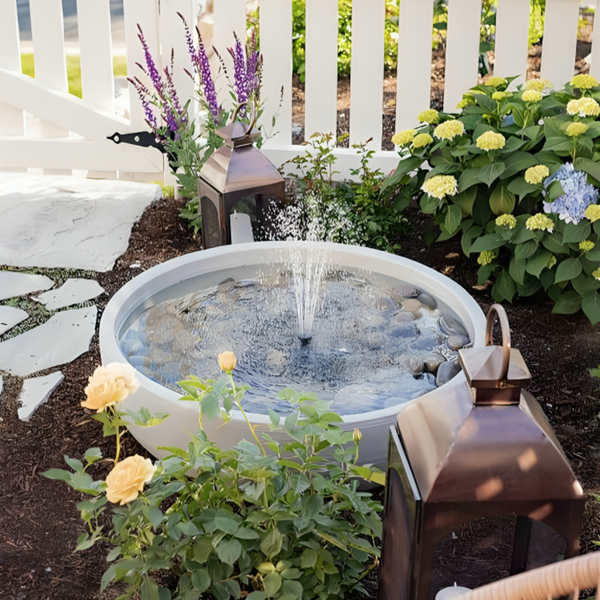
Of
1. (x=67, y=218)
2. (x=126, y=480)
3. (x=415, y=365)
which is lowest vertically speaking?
(x=415, y=365)

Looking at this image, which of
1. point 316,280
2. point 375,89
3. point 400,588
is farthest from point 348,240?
point 400,588

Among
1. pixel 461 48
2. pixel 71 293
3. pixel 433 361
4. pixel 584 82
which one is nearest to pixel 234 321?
pixel 433 361

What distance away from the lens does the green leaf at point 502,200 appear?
277 centimetres

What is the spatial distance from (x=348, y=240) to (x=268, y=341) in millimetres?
1119

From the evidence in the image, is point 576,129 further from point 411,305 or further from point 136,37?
point 136,37

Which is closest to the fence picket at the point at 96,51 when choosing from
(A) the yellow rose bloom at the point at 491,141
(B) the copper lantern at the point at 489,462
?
(A) the yellow rose bloom at the point at 491,141

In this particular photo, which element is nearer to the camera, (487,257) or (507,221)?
(507,221)

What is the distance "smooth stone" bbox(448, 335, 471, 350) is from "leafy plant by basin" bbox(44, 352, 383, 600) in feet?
2.95

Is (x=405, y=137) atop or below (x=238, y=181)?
atop

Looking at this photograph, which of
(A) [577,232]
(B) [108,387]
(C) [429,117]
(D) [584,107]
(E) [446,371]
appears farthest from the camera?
(C) [429,117]

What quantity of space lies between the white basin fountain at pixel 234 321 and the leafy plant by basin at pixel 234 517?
0.24 m

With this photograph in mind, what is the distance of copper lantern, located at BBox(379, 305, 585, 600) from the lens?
1119mm

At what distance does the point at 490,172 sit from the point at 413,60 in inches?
50.4

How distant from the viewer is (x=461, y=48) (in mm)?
3672
